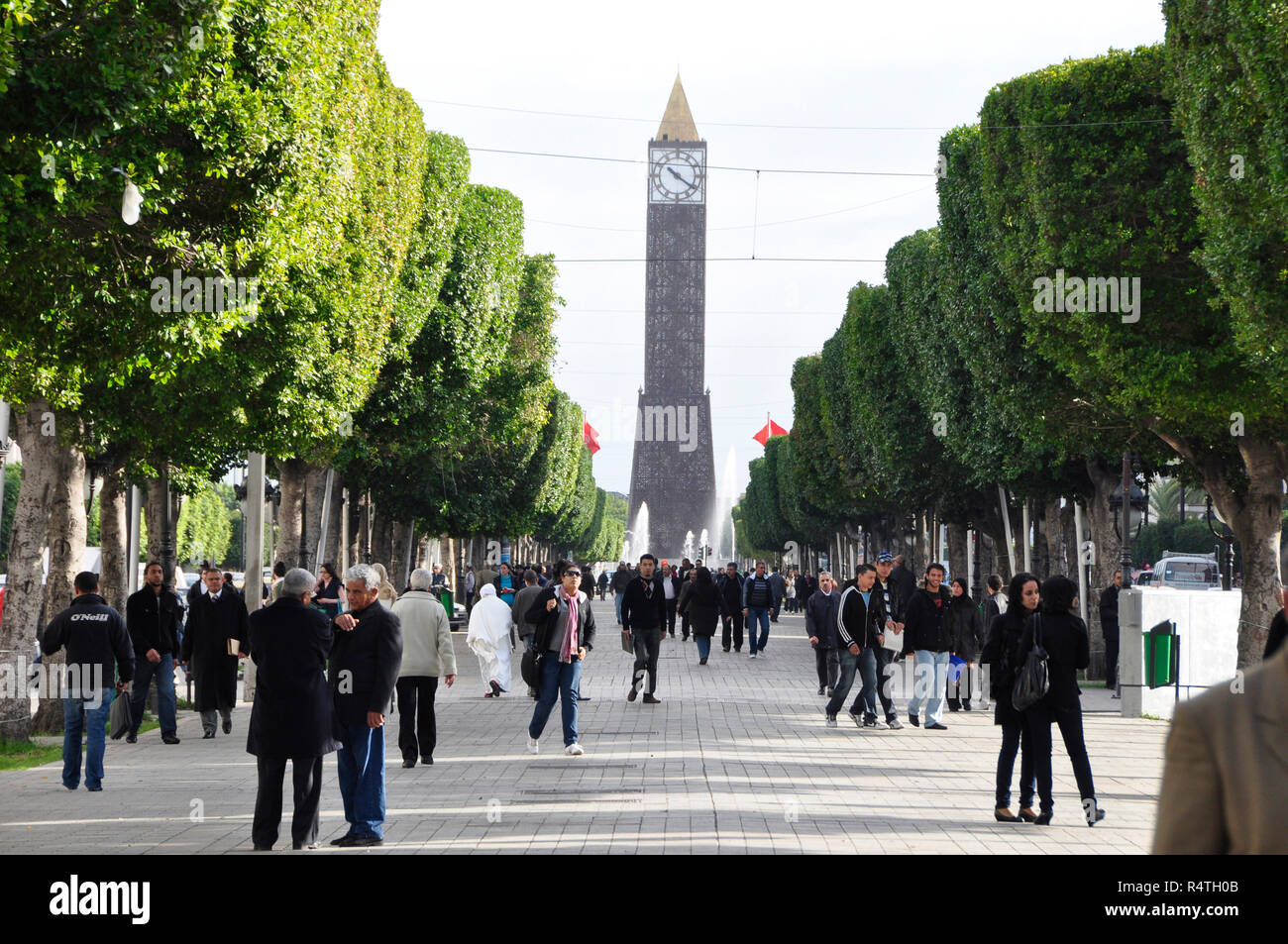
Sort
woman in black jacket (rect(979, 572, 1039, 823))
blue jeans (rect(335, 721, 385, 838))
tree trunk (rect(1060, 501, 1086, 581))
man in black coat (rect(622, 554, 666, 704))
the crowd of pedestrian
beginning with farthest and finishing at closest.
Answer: tree trunk (rect(1060, 501, 1086, 581))
man in black coat (rect(622, 554, 666, 704))
woman in black jacket (rect(979, 572, 1039, 823))
blue jeans (rect(335, 721, 385, 838))
the crowd of pedestrian

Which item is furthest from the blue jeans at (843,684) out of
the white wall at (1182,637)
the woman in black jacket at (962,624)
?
the white wall at (1182,637)

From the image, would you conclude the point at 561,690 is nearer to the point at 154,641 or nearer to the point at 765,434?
the point at 154,641

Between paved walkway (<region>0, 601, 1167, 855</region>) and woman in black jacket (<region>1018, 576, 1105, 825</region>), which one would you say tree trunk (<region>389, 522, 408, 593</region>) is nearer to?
paved walkway (<region>0, 601, 1167, 855</region>)

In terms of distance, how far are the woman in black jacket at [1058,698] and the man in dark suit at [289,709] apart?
16.4ft

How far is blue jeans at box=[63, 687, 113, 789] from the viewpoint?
1272 cm

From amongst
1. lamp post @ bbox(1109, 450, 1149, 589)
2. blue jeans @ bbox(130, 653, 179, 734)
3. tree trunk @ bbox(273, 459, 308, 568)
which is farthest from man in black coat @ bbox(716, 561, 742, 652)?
blue jeans @ bbox(130, 653, 179, 734)

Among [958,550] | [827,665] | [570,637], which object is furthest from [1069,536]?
[570,637]

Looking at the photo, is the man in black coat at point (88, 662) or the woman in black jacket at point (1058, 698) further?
the man in black coat at point (88, 662)

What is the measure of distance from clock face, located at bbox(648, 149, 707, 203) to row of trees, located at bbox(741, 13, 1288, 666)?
7571cm

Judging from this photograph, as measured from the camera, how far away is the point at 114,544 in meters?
22.3

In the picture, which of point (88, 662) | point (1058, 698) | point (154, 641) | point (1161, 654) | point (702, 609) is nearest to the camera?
point (1058, 698)

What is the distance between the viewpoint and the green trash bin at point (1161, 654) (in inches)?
774

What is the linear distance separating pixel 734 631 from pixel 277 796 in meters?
27.3

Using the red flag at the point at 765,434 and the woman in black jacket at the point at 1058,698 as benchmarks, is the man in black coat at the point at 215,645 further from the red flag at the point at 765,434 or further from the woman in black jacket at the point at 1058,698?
the red flag at the point at 765,434
